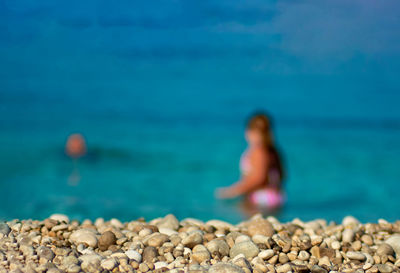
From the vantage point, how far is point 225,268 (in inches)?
83.3

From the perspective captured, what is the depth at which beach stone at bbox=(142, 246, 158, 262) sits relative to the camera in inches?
90.6

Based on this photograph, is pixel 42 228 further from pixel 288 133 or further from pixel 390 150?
pixel 288 133

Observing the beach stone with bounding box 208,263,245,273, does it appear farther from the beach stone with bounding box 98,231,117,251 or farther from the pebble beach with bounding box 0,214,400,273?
the beach stone with bounding box 98,231,117,251

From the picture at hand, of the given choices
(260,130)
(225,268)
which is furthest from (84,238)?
(260,130)

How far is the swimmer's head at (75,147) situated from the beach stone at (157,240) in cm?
A: 1300

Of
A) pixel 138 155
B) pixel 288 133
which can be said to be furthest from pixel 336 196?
pixel 288 133

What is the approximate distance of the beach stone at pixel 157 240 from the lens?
2441 mm

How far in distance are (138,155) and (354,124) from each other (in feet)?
40.3

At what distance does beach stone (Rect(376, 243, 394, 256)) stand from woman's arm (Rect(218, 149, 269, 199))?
2638 mm

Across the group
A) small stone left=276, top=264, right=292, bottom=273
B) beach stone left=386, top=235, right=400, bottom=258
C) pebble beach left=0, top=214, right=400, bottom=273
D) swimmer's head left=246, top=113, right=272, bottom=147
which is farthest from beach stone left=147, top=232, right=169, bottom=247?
swimmer's head left=246, top=113, right=272, bottom=147

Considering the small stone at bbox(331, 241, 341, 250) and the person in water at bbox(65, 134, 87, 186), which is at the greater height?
the person in water at bbox(65, 134, 87, 186)

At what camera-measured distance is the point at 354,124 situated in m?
23.5

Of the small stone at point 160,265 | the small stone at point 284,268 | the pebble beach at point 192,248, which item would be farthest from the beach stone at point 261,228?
the small stone at point 160,265

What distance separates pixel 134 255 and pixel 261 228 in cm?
73
